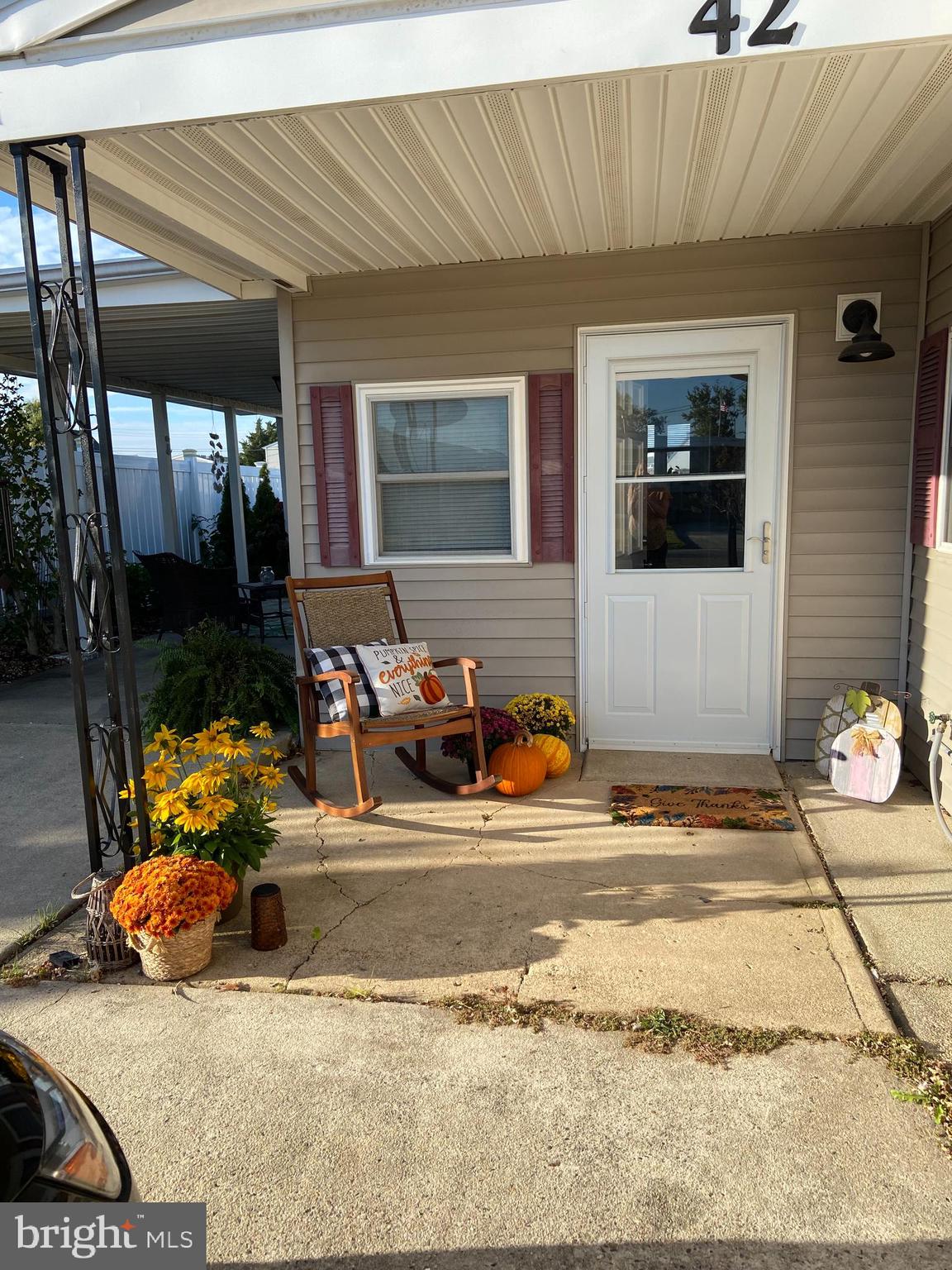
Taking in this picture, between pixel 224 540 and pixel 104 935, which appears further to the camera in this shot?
pixel 224 540

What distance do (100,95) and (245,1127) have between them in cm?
245

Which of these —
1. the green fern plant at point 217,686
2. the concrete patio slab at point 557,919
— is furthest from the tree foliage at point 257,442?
the concrete patio slab at point 557,919

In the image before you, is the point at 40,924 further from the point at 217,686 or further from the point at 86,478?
the point at 217,686

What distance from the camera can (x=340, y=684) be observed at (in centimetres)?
373

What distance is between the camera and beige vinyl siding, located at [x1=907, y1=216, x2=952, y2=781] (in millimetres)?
3447

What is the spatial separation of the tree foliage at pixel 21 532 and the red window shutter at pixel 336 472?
10.4 ft

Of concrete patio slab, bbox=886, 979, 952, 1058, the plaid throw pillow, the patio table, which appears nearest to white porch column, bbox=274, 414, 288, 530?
the patio table

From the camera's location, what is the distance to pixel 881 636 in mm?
4012

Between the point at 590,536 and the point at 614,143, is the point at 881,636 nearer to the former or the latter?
the point at 590,536

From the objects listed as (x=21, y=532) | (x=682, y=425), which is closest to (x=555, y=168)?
(x=682, y=425)

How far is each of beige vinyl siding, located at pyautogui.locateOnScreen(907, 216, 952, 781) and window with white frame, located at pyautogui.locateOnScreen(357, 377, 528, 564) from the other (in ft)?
5.88

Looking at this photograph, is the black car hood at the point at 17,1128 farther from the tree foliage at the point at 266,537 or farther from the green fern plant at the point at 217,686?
the tree foliage at the point at 266,537

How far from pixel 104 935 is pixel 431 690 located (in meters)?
1.74

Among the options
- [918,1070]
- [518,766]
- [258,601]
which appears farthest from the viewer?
[258,601]
